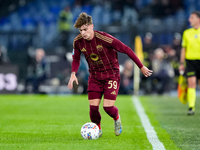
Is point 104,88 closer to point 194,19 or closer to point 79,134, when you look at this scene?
point 79,134

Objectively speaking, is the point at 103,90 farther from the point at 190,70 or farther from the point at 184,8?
the point at 184,8

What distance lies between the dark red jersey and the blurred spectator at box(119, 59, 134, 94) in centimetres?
1097

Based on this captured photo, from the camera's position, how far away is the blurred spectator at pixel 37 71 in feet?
53.1

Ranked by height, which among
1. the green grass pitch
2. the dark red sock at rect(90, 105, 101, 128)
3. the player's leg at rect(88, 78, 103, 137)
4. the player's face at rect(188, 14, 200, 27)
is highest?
the player's face at rect(188, 14, 200, 27)

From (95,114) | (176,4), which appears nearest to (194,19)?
(95,114)

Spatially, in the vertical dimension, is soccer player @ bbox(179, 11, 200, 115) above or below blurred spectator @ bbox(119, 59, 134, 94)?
above

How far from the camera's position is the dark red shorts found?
5.75 m

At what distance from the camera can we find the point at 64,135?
19.3 ft

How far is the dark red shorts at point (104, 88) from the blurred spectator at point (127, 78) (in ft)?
36.1

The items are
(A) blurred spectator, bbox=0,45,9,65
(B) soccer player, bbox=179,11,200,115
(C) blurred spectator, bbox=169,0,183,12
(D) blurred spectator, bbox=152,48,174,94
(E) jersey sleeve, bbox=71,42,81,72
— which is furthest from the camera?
(C) blurred spectator, bbox=169,0,183,12

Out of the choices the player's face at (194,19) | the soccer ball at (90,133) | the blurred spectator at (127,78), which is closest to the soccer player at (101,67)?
the soccer ball at (90,133)

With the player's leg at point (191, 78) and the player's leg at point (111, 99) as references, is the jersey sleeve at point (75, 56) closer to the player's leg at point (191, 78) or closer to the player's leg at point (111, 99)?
the player's leg at point (111, 99)

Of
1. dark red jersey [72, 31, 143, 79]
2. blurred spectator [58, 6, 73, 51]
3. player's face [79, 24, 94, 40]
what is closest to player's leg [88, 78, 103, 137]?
dark red jersey [72, 31, 143, 79]

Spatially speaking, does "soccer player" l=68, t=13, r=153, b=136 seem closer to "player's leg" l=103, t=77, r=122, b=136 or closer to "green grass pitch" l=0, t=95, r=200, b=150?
"player's leg" l=103, t=77, r=122, b=136
